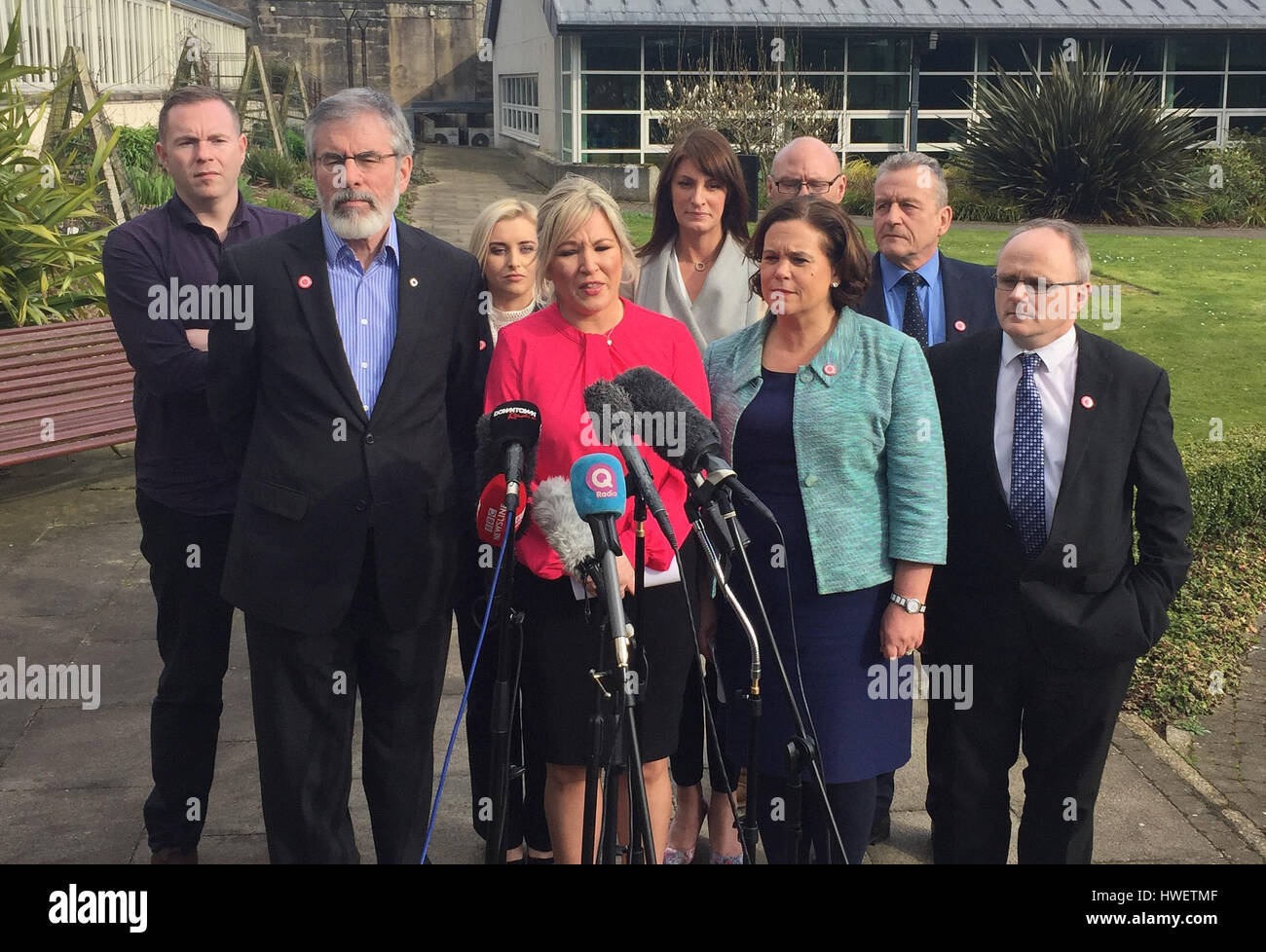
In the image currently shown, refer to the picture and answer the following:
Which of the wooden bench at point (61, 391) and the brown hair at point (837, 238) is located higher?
the brown hair at point (837, 238)

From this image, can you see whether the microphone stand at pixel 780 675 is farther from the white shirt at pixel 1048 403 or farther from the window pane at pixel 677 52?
the window pane at pixel 677 52

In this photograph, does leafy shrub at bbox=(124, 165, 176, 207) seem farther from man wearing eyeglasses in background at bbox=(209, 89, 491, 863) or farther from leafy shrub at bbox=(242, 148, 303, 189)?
man wearing eyeglasses in background at bbox=(209, 89, 491, 863)

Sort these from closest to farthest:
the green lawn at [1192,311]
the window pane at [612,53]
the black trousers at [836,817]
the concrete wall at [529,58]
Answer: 1. the black trousers at [836,817]
2. the green lawn at [1192,311]
3. the window pane at [612,53]
4. the concrete wall at [529,58]

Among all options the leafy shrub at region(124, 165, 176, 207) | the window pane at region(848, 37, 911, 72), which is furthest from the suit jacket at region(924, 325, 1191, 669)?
the window pane at region(848, 37, 911, 72)

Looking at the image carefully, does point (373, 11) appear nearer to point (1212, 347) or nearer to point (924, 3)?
point (924, 3)

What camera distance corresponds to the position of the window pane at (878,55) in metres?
27.5

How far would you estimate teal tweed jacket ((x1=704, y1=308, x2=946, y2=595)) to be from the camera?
3535 mm

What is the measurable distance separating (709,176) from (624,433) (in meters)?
2.02

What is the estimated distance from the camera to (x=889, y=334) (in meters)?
3.60

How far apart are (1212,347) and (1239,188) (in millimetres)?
11878

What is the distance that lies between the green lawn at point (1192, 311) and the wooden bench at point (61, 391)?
6671 millimetres

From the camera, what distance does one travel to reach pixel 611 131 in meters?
27.5

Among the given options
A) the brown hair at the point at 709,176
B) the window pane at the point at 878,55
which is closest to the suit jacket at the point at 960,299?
the brown hair at the point at 709,176

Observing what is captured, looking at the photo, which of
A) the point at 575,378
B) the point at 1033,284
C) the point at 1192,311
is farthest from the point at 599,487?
the point at 1192,311
